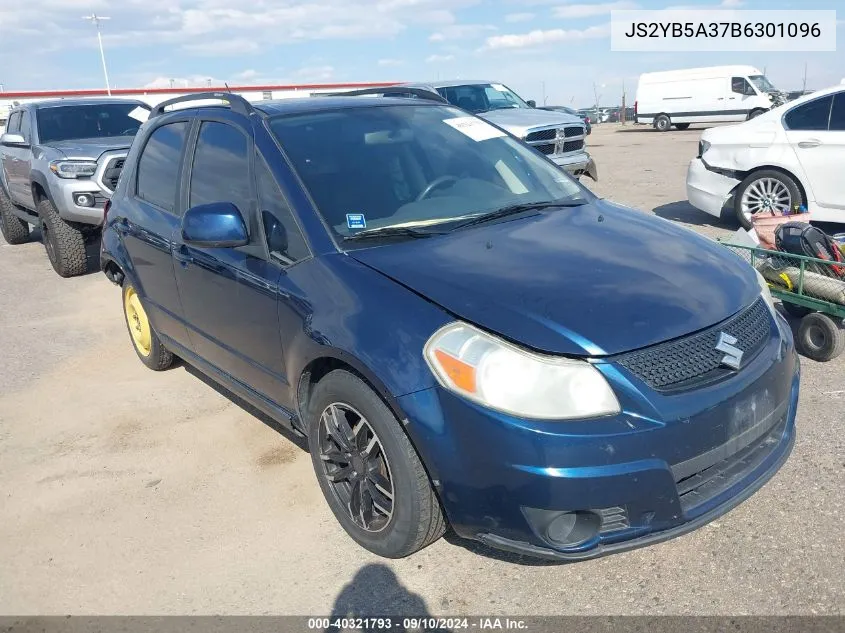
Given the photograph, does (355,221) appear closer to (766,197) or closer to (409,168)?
(409,168)

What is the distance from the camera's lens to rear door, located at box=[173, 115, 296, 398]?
10.5 feet

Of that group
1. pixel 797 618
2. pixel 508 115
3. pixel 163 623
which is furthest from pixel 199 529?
pixel 508 115

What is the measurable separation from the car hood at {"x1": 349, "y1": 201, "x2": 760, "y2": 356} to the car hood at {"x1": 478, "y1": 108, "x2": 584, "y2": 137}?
7.36 meters

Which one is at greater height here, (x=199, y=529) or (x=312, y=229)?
(x=312, y=229)

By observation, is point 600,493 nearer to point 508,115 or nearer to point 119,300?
point 119,300

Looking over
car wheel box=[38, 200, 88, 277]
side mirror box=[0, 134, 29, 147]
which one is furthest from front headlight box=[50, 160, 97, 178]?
side mirror box=[0, 134, 29, 147]

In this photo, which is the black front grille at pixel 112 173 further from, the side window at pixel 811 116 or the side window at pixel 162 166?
the side window at pixel 811 116

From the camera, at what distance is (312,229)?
2986mm

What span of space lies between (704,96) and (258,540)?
2786 cm

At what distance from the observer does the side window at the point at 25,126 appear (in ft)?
30.5

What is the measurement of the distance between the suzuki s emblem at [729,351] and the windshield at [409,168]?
1.22m

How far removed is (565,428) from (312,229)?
135 cm

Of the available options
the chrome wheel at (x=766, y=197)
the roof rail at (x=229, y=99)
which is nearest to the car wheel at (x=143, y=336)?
the roof rail at (x=229, y=99)

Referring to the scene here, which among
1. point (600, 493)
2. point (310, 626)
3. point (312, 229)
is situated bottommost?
point (310, 626)
